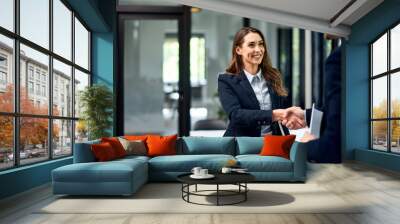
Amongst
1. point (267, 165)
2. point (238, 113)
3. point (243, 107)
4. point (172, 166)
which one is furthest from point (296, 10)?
point (172, 166)

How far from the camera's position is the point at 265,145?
6.55 meters

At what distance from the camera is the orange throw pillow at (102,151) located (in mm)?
5633

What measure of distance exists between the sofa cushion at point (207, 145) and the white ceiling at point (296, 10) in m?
2.60

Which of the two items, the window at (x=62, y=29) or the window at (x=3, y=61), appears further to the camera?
the window at (x=62, y=29)

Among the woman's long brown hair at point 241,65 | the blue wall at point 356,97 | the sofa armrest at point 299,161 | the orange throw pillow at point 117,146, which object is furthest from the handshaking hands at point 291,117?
the orange throw pillow at point 117,146

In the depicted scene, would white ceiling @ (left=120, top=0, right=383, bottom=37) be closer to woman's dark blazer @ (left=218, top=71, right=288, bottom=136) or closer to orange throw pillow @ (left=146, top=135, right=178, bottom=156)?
woman's dark blazer @ (left=218, top=71, right=288, bottom=136)

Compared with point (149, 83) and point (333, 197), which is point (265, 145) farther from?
point (149, 83)

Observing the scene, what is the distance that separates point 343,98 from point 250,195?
5.20 metres

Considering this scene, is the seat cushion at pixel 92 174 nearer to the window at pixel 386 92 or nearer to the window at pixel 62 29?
the window at pixel 62 29

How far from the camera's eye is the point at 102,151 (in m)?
5.68

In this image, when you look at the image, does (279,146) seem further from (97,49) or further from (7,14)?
(97,49)

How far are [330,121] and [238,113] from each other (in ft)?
9.74

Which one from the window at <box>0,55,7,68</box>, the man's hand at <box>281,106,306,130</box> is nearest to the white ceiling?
the man's hand at <box>281,106,306,130</box>

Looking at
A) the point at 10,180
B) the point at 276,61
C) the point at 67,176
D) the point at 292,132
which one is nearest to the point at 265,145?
the point at 292,132
